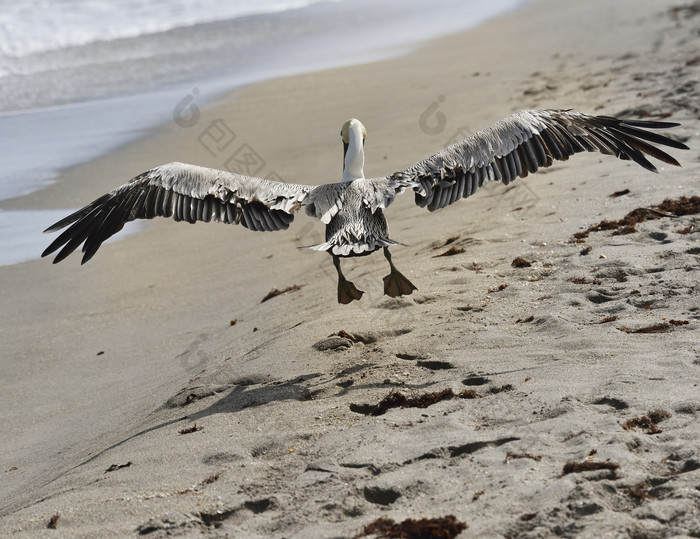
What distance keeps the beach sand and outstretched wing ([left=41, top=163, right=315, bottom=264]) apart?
2.99ft

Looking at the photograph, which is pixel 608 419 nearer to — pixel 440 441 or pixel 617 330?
pixel 440 441

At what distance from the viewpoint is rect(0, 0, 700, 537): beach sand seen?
4.00 meters

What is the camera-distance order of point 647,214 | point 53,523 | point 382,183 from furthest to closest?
point 647,214 < point 382,183 < point 53,523

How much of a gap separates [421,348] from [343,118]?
350 inches

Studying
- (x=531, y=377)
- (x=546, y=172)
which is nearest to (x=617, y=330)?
(x=531, y=377)

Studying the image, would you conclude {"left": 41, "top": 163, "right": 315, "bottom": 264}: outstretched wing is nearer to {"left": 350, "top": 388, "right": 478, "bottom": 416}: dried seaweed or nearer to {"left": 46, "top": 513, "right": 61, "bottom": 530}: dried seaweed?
{"left": 350, "top": 388, "right": 478, "bottom": 416}: dried seaweed

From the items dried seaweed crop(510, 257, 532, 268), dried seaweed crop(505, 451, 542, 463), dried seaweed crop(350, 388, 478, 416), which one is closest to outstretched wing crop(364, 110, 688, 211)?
dried seaweed crop(510, 257, 532, 268)

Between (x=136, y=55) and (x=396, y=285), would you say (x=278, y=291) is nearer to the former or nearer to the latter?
(x=396, y=285)

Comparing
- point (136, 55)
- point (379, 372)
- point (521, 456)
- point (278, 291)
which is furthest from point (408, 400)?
point (136, 55)

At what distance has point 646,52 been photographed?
1498 cm

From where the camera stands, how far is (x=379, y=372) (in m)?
5.61

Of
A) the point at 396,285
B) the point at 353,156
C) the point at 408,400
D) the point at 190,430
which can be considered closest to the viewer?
the point at 408,400

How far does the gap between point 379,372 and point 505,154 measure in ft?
7.45

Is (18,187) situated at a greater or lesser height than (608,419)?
greater
